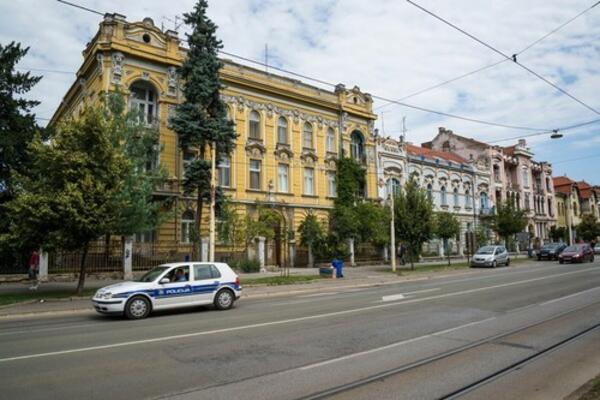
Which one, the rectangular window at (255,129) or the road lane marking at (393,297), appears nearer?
the road lane marking at (393,297)

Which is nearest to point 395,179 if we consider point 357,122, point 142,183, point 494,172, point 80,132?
point 357,122

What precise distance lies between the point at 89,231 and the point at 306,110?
75.0 ft

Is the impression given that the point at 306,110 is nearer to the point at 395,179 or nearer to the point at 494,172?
the point at 395,179

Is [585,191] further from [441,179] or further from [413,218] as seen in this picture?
[413,218]

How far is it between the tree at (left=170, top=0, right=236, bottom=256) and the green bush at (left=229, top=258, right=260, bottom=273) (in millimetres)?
3070

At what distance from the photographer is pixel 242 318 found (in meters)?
11.6

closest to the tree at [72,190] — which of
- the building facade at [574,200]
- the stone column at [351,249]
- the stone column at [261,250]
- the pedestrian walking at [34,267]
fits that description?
the pedestrian walking at [34,267]

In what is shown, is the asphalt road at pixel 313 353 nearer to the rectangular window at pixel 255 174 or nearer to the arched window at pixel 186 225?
the arched window at pixel 186 225

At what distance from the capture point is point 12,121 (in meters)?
23.8

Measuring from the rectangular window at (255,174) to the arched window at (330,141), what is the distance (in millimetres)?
7410

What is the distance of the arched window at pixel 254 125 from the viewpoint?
32562 mm

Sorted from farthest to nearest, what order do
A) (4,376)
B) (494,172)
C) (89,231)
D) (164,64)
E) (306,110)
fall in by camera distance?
(494,172)
(306,110)
(164,64)
(89,231)
(4,376)

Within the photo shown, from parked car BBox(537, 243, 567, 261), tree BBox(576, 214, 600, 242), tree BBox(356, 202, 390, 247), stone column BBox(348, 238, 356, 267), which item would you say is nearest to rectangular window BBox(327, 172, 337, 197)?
tree BBox(356, 202, 390, 247)

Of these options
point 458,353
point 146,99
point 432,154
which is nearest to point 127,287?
point 458,353
